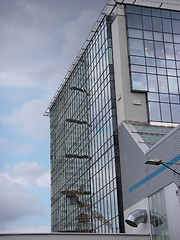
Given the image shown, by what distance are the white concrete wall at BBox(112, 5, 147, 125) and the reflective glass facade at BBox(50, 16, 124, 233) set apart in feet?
4.27

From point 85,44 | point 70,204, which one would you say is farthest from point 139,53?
point 70,204

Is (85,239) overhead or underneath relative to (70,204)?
underneath

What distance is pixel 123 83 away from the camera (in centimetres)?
5694

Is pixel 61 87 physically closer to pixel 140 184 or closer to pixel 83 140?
pixel 83 140

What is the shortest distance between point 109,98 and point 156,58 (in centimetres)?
716

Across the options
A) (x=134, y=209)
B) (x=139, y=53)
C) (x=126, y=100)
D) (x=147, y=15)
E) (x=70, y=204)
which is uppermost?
(x=147, y=15)

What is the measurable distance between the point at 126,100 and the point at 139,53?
650cm

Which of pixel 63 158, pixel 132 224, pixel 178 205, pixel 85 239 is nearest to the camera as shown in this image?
pixel 178 205

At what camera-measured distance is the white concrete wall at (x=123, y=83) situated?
182 ft

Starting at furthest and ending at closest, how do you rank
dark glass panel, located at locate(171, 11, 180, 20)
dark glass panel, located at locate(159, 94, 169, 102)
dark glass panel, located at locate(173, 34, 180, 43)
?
dark glass panel, located at locate(171, 11, 180, 20)
dark glass panel, located at locate(173, 34, 180, 43)
dark glass panel, located at locate(159, 94, 169, 102)

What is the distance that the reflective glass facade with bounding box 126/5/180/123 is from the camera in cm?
5703

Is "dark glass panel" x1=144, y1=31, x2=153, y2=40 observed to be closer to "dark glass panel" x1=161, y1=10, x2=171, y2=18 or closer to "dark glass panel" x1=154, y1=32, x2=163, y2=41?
"dark glass panel" x1=154, y1=32, x2=163, y2=41

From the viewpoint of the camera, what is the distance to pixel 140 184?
160ft

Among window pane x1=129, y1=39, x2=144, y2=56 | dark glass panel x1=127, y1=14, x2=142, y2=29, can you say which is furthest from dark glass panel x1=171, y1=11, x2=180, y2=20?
window pane x1=129, y1=39, x2=144, y2=56
